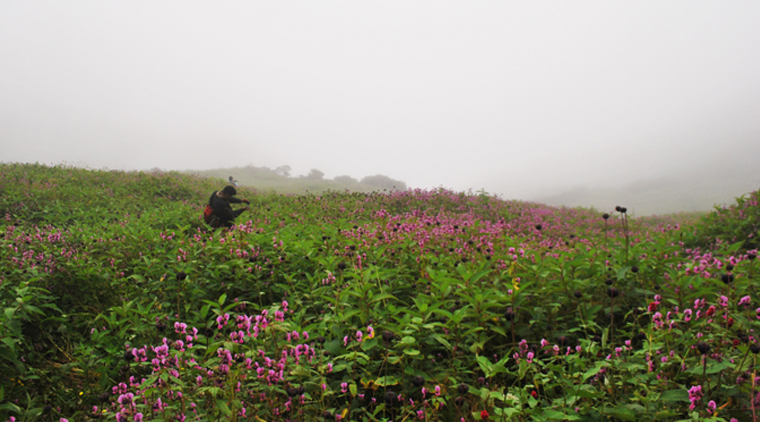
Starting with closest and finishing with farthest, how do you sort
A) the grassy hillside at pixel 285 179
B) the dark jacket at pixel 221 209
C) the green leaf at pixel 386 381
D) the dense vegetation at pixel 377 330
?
the dense vegetation at pixel 377 330 → the green leaf at pixel 386 381 → the dark jacket at pixel 221 209 → the grassy hillside at pixel 285 179

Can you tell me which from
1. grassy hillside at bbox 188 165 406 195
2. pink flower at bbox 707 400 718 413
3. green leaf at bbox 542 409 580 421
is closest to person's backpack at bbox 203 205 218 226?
green leaf at bbox 542 409 580 421

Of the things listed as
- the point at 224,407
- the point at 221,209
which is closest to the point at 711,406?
the point at 224,407

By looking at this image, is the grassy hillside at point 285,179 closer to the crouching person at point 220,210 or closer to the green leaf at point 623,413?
the crouching person at point 220,210

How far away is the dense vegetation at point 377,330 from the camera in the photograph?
2.30m

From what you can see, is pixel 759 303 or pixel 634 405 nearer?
pixel 634 405

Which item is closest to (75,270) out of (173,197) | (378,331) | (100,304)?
(100,304)

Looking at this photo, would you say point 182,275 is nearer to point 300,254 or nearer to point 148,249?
point 300,254

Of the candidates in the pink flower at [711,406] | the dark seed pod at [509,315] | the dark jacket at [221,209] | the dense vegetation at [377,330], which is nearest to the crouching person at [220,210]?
the dark jacket at [221,209]

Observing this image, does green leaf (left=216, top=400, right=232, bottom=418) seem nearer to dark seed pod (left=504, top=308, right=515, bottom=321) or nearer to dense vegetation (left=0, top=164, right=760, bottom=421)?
dense vegetation (left=0, top=164, right=760, bottom=421)

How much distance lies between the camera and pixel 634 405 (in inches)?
85.9

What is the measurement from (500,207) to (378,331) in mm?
13420

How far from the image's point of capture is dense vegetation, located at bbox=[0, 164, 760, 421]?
2.30 meters

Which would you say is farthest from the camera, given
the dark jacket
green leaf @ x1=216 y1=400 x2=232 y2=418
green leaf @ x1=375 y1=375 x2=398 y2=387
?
the dark jacket

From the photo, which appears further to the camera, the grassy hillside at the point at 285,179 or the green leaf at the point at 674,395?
the grassy hillside at the point at 285,179
